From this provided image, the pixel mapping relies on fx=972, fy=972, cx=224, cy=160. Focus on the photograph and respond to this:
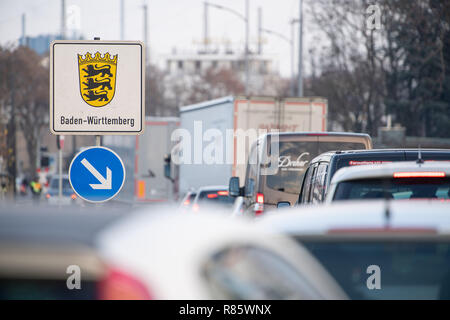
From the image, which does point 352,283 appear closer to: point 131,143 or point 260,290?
point 260,290

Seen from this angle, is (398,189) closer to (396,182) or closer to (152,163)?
(396,182)

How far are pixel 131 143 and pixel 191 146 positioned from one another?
497 cm

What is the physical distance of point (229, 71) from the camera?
10444cm

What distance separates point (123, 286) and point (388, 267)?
1630mm

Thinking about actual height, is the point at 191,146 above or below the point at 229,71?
below

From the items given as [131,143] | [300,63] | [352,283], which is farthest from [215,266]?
[300,63]

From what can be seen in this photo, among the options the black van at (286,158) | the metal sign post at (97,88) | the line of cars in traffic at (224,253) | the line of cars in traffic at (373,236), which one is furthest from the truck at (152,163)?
the line of cars in traffic at (224,253)

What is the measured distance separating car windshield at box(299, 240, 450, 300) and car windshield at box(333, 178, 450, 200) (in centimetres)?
179

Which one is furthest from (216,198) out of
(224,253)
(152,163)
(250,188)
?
(224,253)

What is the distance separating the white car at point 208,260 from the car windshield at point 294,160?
10.7 m

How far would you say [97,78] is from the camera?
11195 mm

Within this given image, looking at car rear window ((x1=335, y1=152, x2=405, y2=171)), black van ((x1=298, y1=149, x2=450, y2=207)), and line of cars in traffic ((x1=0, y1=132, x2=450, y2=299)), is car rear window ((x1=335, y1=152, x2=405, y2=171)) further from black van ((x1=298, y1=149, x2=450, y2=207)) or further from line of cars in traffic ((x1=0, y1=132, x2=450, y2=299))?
line of cars in traffic ((x1=0, y1=132, x2=450, y2=299))

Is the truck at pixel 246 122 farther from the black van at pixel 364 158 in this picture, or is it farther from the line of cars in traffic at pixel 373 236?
the line of cars in traffic at pixel 373 236
